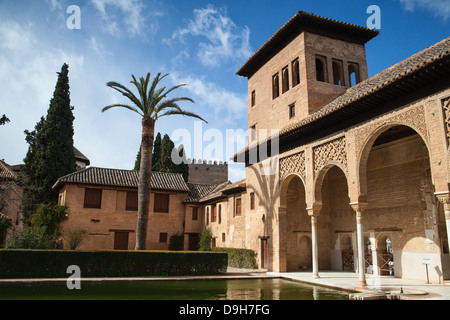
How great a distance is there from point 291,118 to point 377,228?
6.68m

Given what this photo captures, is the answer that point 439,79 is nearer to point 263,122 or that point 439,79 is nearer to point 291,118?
point 291,118

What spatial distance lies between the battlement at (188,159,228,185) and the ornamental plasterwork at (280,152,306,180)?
29.3m

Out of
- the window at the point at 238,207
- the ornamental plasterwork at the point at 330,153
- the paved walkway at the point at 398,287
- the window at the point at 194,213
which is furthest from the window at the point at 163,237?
the ornamental plasterwork at the point at 330,153

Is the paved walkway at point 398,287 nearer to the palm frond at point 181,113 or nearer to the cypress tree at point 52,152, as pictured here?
the palm frond at point 181,113

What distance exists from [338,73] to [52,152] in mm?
20576

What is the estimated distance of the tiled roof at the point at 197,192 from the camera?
27.5 metres

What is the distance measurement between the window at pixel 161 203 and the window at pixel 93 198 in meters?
4.15

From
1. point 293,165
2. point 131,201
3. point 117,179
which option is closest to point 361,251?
point 293,165

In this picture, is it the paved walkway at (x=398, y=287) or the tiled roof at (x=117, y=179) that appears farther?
the tiled roof at (x=117, y=179)

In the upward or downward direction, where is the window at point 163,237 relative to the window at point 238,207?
downward

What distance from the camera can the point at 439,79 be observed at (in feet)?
30.5

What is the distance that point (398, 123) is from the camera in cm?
1048

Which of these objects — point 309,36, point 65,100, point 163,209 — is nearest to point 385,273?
point 309,36
